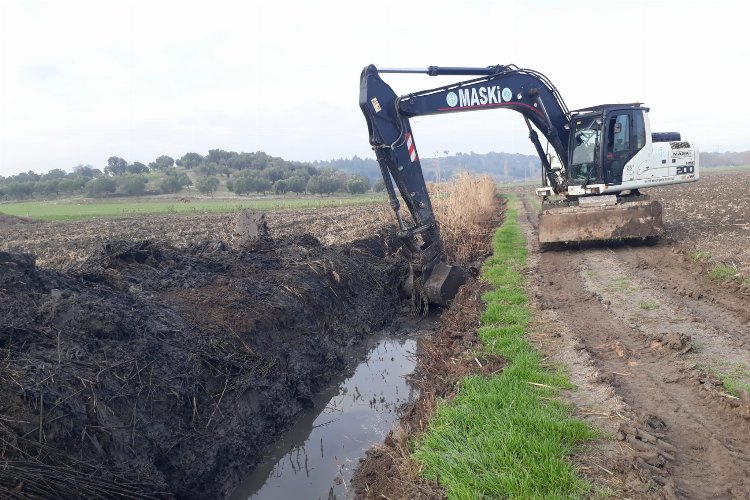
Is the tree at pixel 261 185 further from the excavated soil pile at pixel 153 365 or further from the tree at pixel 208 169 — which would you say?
the excavated soil pile at pixel 153 365

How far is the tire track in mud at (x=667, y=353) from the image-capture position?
3.90 metres

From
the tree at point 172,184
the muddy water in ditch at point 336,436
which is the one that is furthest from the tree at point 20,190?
the muddy water in ditch at point 336,436

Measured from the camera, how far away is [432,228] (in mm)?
9820

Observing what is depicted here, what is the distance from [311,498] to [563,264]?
7.78m

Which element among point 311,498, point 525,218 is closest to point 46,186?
point 525,218

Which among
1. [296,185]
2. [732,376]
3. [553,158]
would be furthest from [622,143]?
[296,185]

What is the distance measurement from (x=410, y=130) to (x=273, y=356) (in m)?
4.82

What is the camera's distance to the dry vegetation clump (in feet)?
44.5

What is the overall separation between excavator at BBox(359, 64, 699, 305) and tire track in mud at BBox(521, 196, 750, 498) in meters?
1.24

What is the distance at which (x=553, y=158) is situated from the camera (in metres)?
13.2

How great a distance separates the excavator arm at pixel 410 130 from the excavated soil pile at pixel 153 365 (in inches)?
65.2

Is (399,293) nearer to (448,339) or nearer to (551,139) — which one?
(448,339)

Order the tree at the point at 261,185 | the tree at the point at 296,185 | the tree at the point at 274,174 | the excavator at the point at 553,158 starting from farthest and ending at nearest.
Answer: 1. the tree at the point at 274,174
2. the tree at the point at 296,185
3. the tree at the point at 261,185
4. the excavator at the point at 553,158

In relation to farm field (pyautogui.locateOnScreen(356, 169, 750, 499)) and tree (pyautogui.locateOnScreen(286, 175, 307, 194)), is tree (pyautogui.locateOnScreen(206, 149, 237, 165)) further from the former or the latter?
farm field (pyautogui.locateOnScreen(356, 169, 750, 499))
